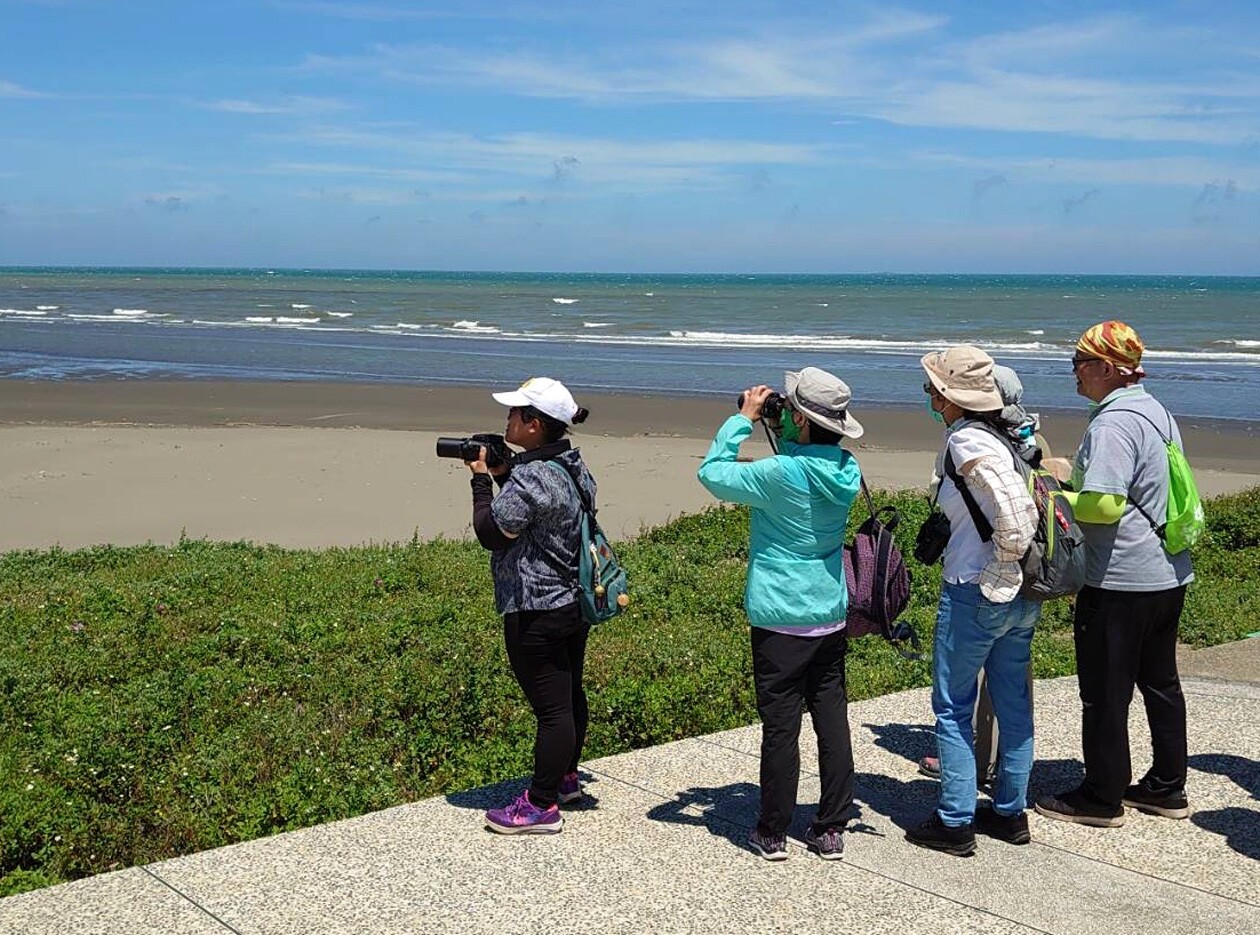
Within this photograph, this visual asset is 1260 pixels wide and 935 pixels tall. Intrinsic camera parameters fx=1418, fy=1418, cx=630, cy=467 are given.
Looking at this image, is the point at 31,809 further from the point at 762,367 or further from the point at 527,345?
the point at 527,345

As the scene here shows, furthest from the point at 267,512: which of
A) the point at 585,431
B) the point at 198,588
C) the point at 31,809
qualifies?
the point at 31,809

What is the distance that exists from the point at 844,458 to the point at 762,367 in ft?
103

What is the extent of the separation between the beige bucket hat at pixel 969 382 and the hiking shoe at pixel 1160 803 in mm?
1704

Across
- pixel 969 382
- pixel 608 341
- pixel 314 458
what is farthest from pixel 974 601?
pixel 608 341

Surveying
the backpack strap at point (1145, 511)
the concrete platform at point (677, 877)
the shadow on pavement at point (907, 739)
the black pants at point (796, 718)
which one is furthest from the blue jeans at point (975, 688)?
the shadow on pavement at point (907, 739)

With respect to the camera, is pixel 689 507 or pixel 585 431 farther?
pixel 585 431

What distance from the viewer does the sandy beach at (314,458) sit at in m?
13.8

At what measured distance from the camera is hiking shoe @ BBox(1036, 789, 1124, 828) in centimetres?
518

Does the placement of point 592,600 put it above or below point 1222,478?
above

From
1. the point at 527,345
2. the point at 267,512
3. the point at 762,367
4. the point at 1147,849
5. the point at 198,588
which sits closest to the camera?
the point at 1147,849

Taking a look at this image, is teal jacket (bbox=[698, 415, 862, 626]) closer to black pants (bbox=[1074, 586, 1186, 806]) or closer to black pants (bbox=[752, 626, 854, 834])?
black pants (bbox=[752, 626, 854, 834])

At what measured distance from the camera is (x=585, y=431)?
21.6 meters

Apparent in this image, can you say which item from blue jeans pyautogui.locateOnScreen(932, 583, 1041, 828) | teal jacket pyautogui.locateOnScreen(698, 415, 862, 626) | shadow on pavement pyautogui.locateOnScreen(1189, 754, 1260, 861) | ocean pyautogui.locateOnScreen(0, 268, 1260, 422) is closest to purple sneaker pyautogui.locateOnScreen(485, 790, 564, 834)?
teal jacket pyautogui.locateOnScreen(698, 415, 862, 626)

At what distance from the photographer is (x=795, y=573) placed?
4.63 m
